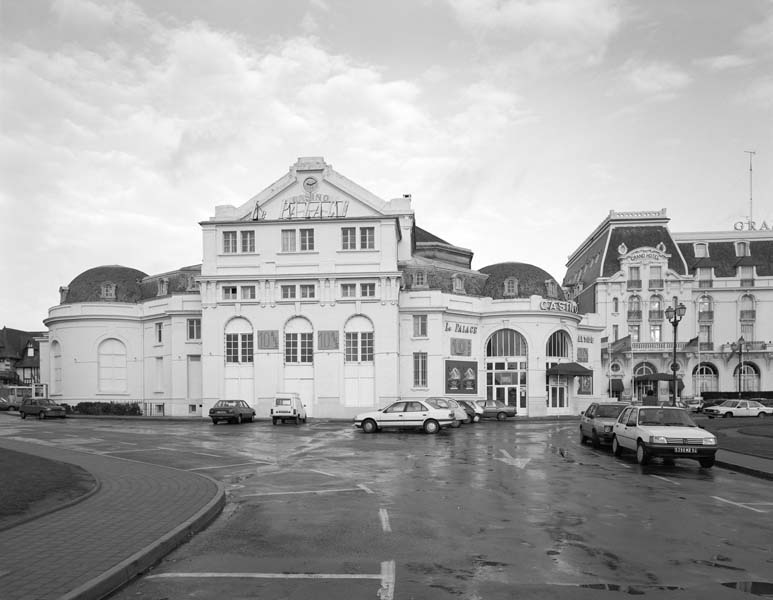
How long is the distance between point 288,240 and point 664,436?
37023 millimetres

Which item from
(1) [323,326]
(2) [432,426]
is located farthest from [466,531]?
(1) [323,326]

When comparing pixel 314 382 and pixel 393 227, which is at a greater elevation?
pixel 393 227

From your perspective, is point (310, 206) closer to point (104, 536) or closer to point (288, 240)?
point (288, 240)

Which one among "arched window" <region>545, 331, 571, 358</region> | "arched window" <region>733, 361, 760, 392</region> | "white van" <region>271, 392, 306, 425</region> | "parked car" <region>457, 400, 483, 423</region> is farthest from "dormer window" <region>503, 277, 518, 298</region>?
"arched window" <region>733, 361, 760, 392</region>

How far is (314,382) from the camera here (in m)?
50.5

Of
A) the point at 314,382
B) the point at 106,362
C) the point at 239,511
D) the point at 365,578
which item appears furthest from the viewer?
the point at 106,362

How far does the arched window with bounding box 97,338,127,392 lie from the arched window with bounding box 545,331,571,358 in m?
34.9

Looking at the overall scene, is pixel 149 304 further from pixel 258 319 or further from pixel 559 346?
pixel 559 346

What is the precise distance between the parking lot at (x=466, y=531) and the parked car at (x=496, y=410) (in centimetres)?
2876

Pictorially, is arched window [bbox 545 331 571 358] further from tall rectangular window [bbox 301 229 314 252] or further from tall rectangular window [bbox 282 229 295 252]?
tall rectangular window [bbox 282 229 295 252]

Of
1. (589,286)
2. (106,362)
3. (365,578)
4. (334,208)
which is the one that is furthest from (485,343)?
(365,578)

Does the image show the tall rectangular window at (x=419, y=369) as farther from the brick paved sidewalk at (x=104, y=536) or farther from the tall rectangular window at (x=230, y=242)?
the brick paved sidewalk at (x=104, y=536)

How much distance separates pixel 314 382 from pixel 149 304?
690 inches

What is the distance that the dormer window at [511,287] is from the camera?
55.8 metres
